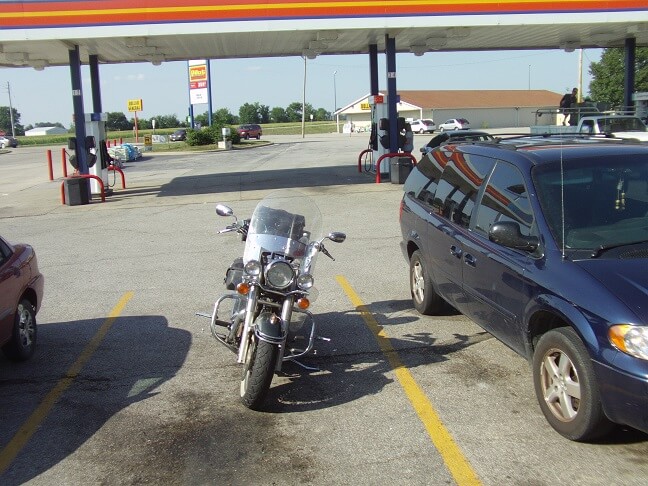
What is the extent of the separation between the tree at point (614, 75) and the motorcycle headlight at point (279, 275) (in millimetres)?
54748

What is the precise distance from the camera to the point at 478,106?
79.6m

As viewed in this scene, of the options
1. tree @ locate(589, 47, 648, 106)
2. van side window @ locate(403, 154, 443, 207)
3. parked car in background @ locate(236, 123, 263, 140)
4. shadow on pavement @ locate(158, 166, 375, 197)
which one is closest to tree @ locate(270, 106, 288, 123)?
parked car in background @ locate(236, 123, 263, 140)

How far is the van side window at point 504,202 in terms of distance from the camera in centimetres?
521

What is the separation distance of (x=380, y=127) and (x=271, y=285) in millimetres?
16176

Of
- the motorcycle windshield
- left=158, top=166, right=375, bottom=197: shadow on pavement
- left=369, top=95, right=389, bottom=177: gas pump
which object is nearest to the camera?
the motorcycle windshield

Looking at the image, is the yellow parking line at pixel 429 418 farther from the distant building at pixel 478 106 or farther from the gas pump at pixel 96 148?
the distant building at pixel 478 106

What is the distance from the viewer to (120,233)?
45.3 ft

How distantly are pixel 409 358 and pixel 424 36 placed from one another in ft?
53.9

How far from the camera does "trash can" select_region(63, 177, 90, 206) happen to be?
60.2 feet

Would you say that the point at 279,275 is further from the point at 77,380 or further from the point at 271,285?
the point at 77,380

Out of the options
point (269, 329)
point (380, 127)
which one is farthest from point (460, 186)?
point (380, 127)

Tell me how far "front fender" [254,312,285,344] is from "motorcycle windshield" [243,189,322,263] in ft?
1.76

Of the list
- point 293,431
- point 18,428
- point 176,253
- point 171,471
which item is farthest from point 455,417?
point 176,253

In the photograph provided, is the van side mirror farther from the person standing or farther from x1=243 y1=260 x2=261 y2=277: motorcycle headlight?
the person standing
